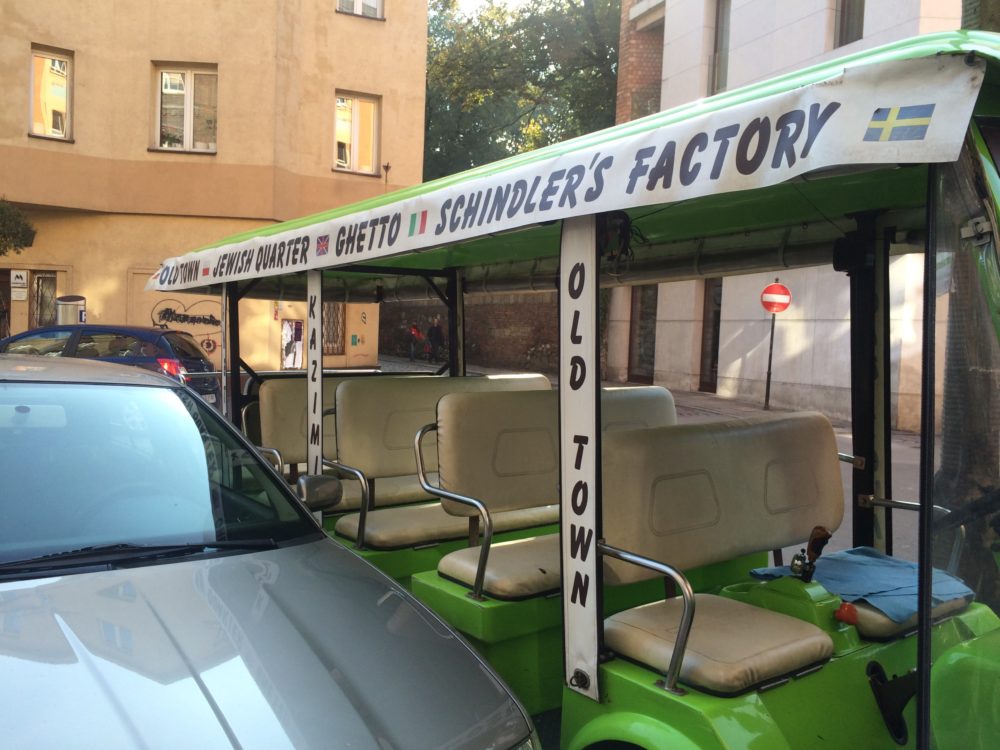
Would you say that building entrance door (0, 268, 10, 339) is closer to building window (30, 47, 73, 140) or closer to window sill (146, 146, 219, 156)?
building window (30, 47, 73, 140)

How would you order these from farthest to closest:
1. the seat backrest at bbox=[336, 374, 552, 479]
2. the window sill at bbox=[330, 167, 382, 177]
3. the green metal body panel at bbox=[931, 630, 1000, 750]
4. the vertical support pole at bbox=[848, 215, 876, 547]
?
the window sill at bbox=[330, 167, 382, 177] → the seat backrest at bbox=[336, 374, 552, 479] → the vertical support pole at bbox=[848, 215, 876, 547] → the green metal body panel at bbox=[931, 630, 1000, 750]

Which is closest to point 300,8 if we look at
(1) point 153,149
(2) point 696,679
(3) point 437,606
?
(1) point 153,149

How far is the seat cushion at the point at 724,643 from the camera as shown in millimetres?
2455

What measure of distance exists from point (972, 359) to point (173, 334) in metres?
10.8

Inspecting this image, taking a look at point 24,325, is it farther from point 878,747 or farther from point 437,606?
point 878,747

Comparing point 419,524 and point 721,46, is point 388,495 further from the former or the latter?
point 721,46

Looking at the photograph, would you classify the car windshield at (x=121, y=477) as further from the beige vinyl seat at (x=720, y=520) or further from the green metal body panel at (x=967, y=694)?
the green metal body panel at (x=967, y=694)

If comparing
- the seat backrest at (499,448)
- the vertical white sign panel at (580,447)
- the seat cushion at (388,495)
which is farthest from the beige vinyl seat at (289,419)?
the vertical white sign panel at (580,447)

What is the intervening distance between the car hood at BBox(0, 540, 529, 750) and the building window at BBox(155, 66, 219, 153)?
16188 mm

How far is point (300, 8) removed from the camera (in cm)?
1731

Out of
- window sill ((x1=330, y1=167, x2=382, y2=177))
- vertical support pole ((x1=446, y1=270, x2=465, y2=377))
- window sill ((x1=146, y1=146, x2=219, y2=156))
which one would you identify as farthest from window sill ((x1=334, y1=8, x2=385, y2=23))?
vertical support pole ((x1=446, y1=270, x2=465, y2=377))

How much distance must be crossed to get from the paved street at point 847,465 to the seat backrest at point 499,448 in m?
0.99

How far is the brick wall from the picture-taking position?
21.9 meters

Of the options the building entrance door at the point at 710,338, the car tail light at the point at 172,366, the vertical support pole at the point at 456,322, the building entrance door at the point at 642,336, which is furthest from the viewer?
the building entrance door at the point at 642,336
